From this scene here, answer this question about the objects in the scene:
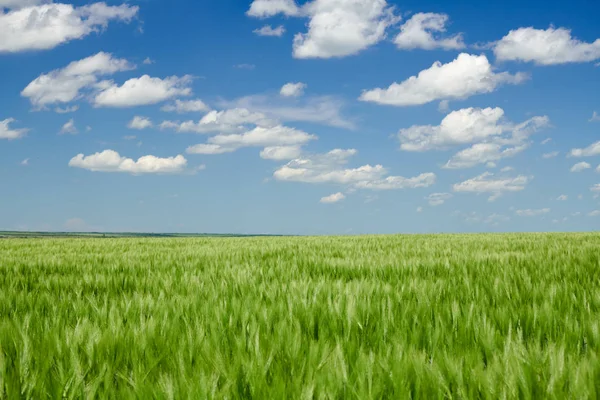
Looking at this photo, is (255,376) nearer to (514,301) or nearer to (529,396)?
(529,396)

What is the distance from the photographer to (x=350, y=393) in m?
1.18

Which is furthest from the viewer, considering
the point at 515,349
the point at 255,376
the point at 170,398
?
the point at 515,349

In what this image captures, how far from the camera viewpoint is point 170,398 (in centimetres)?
114

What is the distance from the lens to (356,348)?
1653mm

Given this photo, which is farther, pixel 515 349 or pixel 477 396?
pixel 515 349

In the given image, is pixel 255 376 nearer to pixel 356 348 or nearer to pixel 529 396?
pixel 356 348

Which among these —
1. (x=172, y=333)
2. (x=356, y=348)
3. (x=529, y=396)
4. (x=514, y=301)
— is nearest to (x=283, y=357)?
(x=356, y=348)

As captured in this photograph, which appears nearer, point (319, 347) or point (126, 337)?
point (319, 347)

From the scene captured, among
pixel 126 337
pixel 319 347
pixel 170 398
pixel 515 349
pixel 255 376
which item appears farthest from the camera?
pixel 126 337

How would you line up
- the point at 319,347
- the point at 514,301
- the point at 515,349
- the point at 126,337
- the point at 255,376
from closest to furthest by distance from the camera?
the point at 255,376 < the point at 515,349 < the point at 319,347 < the point at 126,337 < the point at 514,301

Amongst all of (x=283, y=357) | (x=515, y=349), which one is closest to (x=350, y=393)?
(x=283, y=357)

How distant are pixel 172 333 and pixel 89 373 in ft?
1.30

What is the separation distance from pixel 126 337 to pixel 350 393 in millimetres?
981

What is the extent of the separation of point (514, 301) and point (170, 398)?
2.01m
